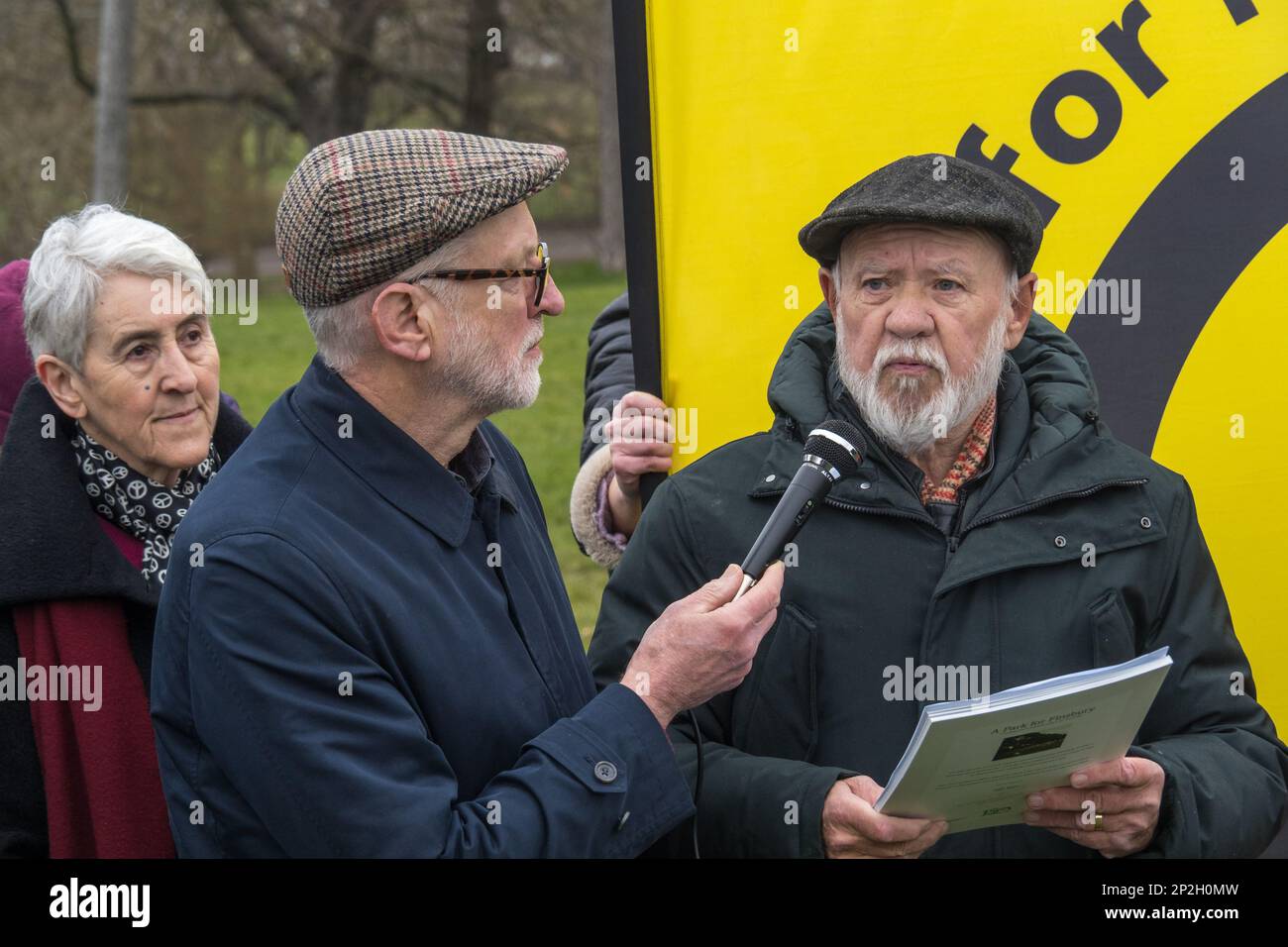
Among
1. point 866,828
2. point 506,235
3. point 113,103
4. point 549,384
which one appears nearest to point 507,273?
point 506,235

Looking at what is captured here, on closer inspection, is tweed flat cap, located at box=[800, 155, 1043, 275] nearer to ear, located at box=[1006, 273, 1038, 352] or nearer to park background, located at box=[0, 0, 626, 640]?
ear, located at box=[1006, 273, 1038, 352]

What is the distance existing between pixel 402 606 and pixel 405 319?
459mm

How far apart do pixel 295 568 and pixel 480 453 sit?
1.78 ft

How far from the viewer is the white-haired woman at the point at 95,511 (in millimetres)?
2738

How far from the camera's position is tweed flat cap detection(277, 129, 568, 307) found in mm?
2279

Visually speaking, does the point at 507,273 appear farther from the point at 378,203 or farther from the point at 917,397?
the point at 917,397

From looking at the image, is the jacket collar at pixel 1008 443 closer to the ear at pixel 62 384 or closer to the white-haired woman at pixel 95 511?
the white-haired woman at pixel 95 511

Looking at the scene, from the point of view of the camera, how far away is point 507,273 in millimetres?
2414

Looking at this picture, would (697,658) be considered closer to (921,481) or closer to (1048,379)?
(921,481)

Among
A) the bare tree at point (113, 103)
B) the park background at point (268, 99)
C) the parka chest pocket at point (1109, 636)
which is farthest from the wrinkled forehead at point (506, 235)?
the park background at point (268, 99)

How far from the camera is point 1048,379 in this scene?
2.94 m

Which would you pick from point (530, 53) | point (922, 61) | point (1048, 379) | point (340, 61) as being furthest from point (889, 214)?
point (530, 53)

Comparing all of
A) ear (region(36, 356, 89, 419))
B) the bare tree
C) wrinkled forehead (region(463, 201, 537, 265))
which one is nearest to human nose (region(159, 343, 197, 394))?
ear (region(36, 356, 89, 419))
